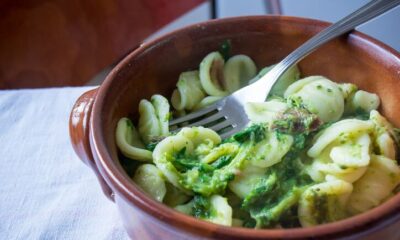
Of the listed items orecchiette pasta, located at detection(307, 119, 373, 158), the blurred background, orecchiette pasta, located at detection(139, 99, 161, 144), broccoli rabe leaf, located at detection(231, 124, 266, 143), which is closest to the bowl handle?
orecchiette pasta, located at detection(139, 99, 161, 144)

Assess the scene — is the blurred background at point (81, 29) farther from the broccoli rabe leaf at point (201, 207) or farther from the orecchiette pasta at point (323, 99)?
the broccoli rabe leaf at point (201, 207)

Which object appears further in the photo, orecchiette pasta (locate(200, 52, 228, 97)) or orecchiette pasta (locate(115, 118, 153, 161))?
orecchiette pasta (locate(200, 52, 228, 97))

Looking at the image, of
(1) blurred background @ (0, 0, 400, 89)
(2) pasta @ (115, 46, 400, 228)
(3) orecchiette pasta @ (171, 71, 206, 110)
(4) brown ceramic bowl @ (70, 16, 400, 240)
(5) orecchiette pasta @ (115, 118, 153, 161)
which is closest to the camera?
(4) brown ceramic bowl @ (70, 16, 400, 240)

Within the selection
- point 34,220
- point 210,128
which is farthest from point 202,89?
point 34,220

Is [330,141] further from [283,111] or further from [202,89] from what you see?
[202,89]

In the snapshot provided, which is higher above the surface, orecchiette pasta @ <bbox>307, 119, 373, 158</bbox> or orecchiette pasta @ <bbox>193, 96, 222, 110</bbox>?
orecchiette pasta @ <bbox>307, 119, 373, 158</bbox>

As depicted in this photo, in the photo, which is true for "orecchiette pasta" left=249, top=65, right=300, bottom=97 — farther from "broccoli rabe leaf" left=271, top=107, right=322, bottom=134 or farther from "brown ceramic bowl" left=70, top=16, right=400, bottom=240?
"broccoli rabe leaf" left=271, top=107, right=322, bottom=134
